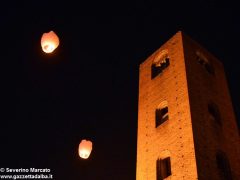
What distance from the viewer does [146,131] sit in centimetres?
1834

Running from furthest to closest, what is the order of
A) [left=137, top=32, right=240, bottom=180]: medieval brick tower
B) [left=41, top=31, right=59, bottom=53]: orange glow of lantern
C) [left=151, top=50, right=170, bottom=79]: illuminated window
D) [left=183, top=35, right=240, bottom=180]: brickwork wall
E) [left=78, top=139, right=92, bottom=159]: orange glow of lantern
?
[left=151, top=50, right=170, bottom=79]: illuminated window, [left=78, top=139, right=92, bottom=159]: orange glow of lantern, [left=137, top=32, right=240, bottom=180]: medieval brick tower, [left=183, top=35, right=240, bottom=180]: brickwork wall, [left=41, top=31, right=59, bottom=53]: orange glow of lantern

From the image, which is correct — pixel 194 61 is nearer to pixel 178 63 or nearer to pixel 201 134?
pixel 178 63

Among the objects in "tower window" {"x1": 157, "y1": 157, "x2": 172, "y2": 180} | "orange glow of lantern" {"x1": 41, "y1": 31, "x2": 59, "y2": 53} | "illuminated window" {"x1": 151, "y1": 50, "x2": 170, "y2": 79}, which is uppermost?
"illuminated window" {"x1": 151, "y1": 50, "x2": 170, "y2": 79}

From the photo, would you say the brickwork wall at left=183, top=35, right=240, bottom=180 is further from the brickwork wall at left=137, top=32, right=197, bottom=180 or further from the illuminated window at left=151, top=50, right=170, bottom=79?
the illuminated window at left=151, top=50, right=170, bottom=79

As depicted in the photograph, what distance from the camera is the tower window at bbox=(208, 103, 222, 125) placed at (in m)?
18.0

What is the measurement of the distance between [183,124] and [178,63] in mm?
4606

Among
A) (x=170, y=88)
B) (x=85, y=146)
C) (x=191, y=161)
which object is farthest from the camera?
(x=170, y=88)

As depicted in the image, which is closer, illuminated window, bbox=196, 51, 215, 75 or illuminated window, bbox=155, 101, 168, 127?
illuminated window, bbox=155, 101, 168, 127

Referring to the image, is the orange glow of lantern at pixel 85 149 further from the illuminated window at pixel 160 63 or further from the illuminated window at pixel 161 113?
the illuminated window at pixel 160 63

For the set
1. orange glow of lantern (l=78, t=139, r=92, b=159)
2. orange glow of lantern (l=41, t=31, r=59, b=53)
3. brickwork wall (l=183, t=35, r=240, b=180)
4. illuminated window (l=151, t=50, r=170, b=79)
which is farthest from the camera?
illuminated window (l=151, t=50, r=170, b=79)

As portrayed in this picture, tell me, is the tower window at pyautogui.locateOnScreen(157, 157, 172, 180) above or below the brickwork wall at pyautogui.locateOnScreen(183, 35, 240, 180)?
below

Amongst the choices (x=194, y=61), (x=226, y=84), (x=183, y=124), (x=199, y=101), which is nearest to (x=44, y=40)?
(x=183, y=124)

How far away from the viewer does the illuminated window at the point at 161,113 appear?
18.1m

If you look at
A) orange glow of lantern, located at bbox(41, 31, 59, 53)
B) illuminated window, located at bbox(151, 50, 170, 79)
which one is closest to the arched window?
illuminated window, located at bbox(151, 50, 170, 79)
